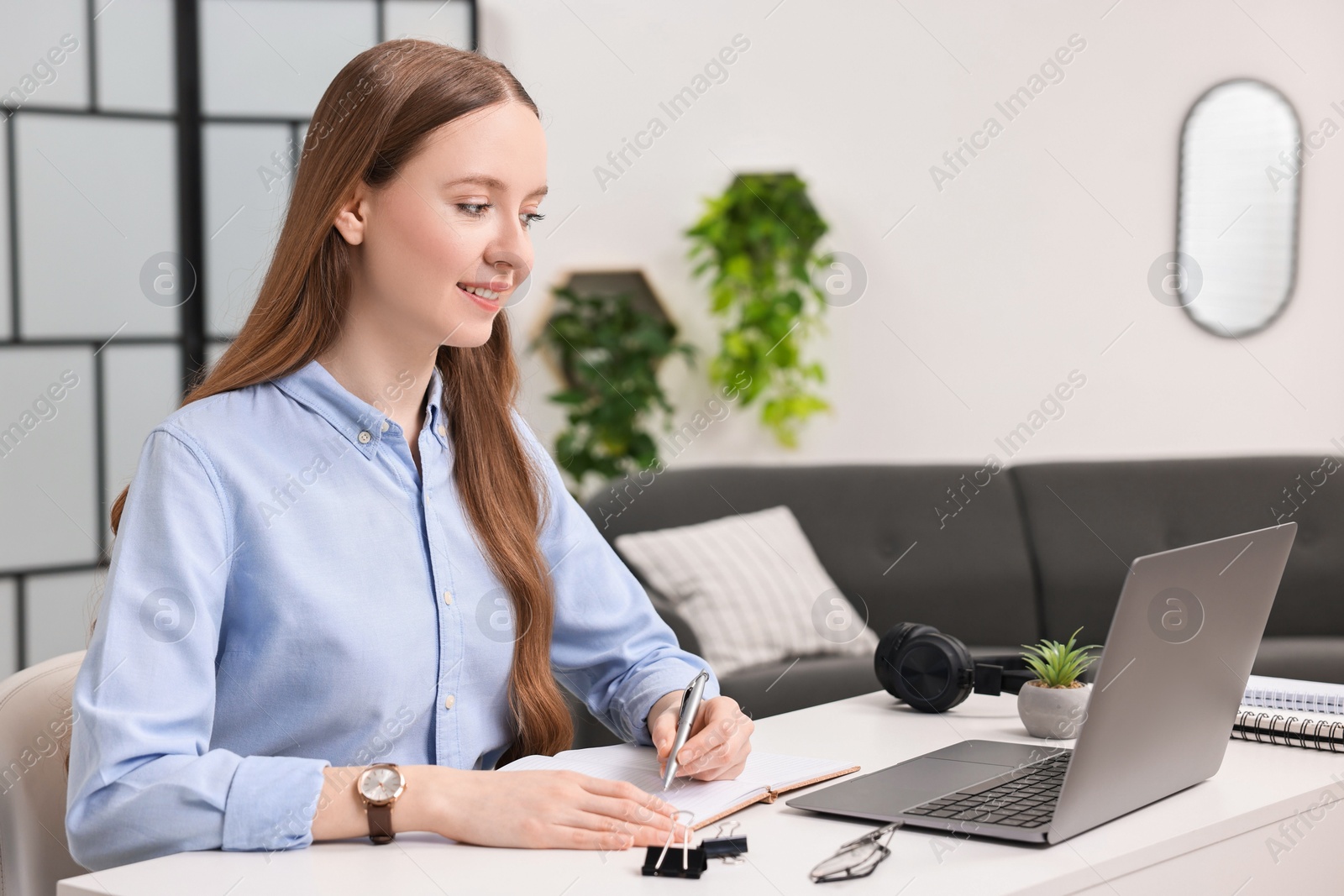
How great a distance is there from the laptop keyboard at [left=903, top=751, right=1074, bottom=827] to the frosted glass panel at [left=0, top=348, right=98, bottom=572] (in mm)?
2988

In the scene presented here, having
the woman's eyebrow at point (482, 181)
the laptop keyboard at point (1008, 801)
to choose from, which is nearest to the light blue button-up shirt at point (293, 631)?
the woman's eyebrow at point (482, 181)

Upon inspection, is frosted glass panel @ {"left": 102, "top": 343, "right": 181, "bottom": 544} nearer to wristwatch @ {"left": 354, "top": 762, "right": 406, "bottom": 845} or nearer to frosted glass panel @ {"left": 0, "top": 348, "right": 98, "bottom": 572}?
frosted glass panel @ {"left": 0, "top": 348, "right": 98, "bottom": 572}

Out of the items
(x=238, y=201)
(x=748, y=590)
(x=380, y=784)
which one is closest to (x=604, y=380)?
(x=238, y=201)

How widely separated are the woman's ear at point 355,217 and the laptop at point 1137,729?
28.3 inches

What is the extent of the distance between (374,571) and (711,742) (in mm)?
374

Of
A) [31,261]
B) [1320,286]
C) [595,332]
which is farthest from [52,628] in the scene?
[1320,286]

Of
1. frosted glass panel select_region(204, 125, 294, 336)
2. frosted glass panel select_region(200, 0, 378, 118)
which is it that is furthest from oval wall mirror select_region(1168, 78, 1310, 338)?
frosted glass panel select_region(204, 125, 294, 336)

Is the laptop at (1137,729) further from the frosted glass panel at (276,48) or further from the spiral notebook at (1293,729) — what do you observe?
the frosted glass panel at (276,48)

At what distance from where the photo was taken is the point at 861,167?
450 cm

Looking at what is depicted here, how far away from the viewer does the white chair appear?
1.19 meters

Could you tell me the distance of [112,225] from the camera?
3.54 meters

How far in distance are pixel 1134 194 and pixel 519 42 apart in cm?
213

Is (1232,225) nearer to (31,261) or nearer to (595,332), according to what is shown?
(595,332)

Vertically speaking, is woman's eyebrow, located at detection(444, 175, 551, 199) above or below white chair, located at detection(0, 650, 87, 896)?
above
